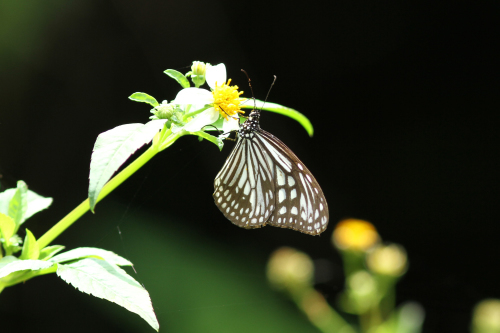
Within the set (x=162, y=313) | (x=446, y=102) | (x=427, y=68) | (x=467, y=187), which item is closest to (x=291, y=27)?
(x=427, y=68)

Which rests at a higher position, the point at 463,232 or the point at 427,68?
the point at 427,68

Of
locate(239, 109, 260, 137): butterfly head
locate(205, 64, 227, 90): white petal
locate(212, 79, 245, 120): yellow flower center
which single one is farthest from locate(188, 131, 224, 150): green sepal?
locate(239, 109, 260, 137): butterfly head

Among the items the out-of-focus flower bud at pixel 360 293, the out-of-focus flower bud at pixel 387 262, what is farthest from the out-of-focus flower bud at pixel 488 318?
the out-of-focus flower bud at pixel 360 293

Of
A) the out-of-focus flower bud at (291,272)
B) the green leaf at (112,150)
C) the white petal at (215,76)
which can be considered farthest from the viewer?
the out-of-focus flower bud at (291,272)

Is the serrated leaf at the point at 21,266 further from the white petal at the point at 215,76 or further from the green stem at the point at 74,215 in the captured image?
the white petal at the point at 215,76

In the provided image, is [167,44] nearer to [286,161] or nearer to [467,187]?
[286,161]

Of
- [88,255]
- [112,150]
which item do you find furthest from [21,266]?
[112,150]

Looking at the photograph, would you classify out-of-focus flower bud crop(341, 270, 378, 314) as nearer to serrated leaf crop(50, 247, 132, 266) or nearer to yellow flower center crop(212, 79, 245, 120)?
yellow flower center crop(212, 79, 245, 120)

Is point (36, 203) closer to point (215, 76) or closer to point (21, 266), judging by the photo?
point (21, 266)
